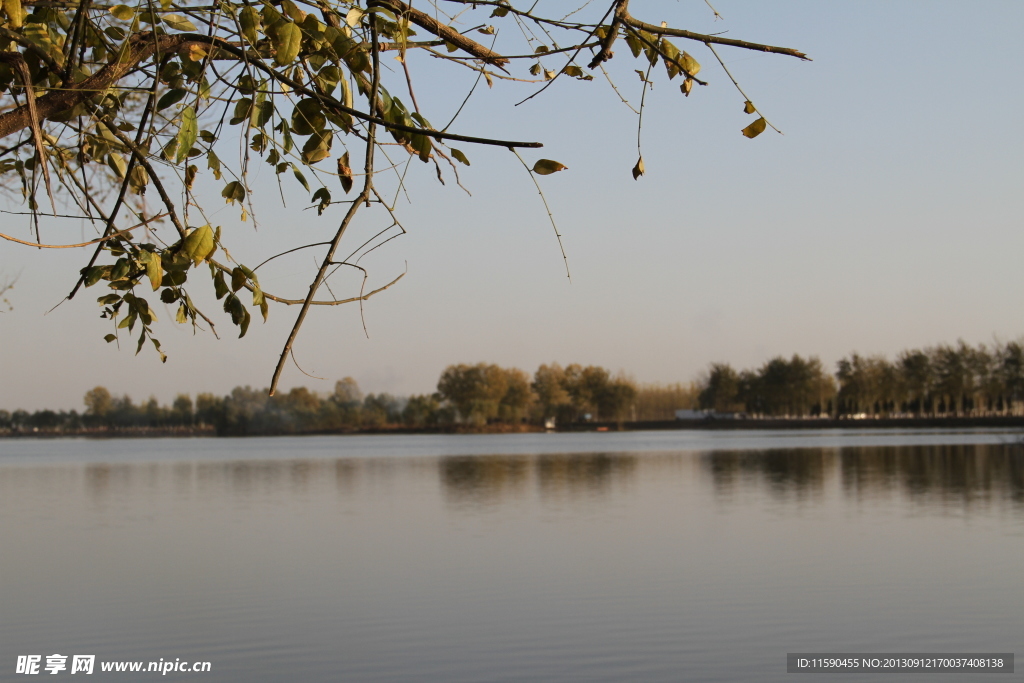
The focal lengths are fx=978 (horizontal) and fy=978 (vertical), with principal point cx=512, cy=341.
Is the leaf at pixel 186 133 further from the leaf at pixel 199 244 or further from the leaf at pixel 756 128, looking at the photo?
the leaf at pixel 756 128

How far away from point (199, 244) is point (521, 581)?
823 centimetres

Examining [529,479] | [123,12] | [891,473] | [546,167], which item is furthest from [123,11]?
[891,473]

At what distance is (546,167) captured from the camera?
158 cm

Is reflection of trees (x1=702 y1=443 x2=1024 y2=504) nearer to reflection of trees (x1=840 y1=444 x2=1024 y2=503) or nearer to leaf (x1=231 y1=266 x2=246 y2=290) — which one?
reflection of trees (x1=840 y1=444 x2=1024 y2=503)

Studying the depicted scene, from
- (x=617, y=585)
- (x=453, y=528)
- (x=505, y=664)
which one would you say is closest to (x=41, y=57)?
(x=505, y=664)

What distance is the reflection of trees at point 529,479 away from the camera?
1905 centimetres

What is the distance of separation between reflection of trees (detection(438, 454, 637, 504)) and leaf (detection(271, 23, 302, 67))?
16.1 meters

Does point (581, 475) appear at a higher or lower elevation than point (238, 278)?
lower

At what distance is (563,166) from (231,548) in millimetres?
11407

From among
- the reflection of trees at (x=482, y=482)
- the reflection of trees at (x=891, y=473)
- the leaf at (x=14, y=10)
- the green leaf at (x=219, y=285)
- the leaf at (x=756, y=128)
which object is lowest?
the reflection of trees at (x=482, y=482)

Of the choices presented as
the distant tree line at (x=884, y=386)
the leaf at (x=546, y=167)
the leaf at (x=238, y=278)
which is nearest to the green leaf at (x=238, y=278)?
the leaf at (x=238, y=278)

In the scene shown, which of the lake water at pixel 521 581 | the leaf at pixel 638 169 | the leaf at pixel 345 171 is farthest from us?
the lake water at pixel 521 581

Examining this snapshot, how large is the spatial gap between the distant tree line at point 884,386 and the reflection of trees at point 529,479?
38357 millimetres

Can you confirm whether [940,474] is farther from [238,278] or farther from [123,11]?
[123,11]
